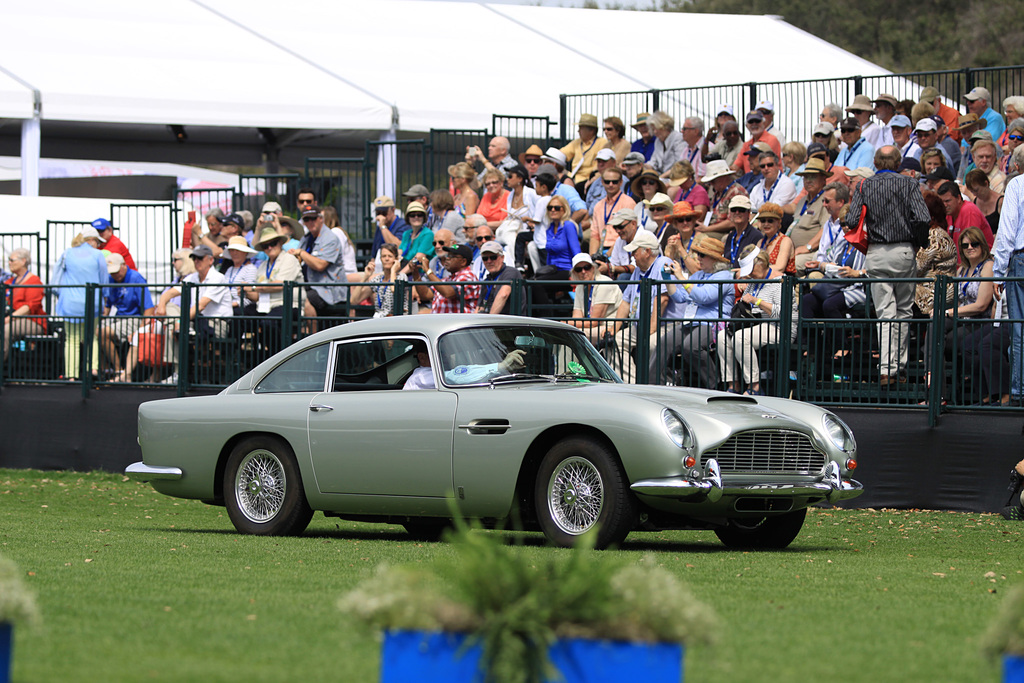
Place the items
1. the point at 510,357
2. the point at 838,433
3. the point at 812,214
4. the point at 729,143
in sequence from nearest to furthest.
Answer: the point at 838,433 < the point at 510,357 < the point at 812,214 < the point at 729,143

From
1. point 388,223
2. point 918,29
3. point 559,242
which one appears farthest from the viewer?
point 918,29

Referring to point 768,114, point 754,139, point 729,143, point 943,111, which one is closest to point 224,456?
point 754,139

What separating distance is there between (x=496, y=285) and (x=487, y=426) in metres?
5.49

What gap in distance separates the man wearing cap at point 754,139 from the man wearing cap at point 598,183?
1.81 metres

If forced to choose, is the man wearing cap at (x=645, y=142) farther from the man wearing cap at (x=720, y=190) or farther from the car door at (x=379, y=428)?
the car door at (x=379, y=428)

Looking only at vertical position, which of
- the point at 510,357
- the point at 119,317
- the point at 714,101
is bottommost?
the point at 510,357

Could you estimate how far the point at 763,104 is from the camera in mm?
19922

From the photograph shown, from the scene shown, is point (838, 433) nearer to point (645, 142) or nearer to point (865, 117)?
point (865, 117)

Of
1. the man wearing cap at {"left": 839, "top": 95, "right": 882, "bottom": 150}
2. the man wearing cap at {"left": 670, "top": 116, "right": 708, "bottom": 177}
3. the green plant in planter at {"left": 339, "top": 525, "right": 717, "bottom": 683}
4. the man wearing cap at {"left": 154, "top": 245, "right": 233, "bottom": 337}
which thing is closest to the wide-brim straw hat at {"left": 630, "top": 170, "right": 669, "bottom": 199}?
the man wearing cap at {"left": 670, "top": 116, "right": 708, "bottom": 177}

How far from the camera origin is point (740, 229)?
1585 cm

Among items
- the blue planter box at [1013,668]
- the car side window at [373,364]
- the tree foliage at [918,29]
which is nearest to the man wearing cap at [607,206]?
the car side window at [373,364]

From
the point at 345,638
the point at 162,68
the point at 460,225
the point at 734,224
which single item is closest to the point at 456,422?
the point at 345,638

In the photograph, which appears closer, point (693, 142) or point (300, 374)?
point (300, 374)

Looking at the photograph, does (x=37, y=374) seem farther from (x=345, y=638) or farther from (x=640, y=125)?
(x=345, y=638)
